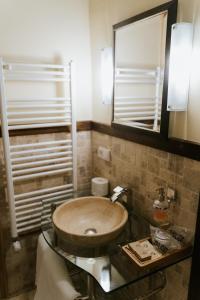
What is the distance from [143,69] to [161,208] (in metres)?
0.77

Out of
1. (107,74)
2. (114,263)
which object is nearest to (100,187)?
(114,263)

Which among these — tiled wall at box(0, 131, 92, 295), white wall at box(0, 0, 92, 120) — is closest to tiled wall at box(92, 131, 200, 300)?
tiled wall at box(0, 131, 92, 295)

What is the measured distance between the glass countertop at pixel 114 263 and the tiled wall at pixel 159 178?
0.17 m

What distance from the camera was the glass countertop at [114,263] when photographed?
1.04 metres

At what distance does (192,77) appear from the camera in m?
1.08

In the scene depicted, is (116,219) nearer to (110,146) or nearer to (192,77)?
(110,146)

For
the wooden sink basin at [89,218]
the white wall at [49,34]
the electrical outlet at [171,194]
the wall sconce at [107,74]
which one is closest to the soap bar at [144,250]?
the wooden sink basin at [89,218]

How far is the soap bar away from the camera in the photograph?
3.54ft

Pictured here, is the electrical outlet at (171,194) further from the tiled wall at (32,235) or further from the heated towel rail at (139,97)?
the tiled wall at (32,235)

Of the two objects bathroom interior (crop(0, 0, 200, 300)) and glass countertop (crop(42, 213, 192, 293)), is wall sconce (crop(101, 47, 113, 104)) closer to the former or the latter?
bathroom interior (crop(0, 0, 200, 300))

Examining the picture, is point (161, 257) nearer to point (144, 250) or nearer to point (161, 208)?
point (144, 250)

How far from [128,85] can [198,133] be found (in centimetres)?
60

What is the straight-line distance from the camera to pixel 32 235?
72.8 inches

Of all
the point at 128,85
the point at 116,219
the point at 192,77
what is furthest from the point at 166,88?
the point at 116,219
